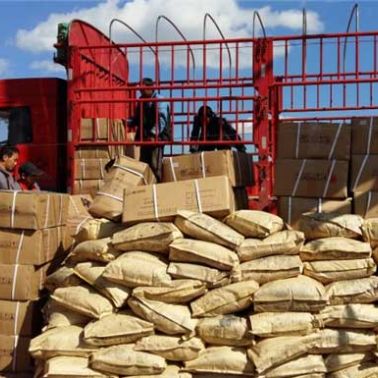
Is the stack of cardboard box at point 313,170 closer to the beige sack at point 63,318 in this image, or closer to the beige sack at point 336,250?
the beige sack at point 336,250

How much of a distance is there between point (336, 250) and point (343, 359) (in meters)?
0.78

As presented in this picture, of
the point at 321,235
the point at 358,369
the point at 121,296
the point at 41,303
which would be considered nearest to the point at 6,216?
the point at 41,303

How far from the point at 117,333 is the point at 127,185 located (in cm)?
152

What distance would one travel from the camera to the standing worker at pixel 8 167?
6.18 meters

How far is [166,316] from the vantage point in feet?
15.1

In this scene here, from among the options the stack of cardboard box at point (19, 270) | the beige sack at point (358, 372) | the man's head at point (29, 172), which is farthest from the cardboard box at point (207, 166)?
the beige sack at point (358, 372)

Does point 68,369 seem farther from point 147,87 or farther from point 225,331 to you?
point 147,87

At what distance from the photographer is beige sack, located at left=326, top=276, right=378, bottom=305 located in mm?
4668

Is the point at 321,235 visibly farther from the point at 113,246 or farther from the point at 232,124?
the point at 232,124

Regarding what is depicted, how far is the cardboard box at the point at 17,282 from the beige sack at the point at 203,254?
1402mm

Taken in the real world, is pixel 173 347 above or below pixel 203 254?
below

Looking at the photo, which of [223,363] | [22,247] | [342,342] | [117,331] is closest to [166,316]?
[117,331]

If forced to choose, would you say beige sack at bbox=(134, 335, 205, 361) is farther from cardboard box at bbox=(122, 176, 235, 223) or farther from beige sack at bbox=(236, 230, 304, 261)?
cardboard box at bbox=(122, 176, 235, 223)

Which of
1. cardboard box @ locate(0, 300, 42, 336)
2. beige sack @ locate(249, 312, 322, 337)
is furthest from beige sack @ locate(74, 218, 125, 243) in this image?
beige sack @ locate(249, 312, 322, 337)
